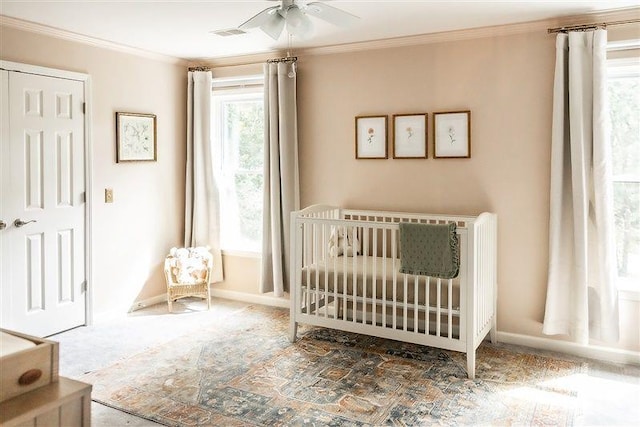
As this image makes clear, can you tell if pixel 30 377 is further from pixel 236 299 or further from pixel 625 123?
pixel 625 123

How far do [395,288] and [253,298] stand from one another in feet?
6.33

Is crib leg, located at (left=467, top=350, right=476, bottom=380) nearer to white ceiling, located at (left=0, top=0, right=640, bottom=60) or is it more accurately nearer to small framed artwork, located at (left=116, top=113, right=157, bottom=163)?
white ceiling, located at (left=0, top=0, right=640, bottom=60)

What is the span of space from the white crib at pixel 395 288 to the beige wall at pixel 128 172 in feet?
5.49

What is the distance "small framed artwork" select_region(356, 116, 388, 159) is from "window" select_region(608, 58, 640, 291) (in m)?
1.64

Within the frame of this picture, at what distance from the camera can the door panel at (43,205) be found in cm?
370

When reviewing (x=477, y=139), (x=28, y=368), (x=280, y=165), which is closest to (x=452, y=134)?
(x=477, y=139)

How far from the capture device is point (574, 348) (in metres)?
3.65

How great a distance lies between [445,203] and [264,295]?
196 centimetres

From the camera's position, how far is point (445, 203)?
405 cm

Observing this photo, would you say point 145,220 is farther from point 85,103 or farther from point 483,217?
point 483,217

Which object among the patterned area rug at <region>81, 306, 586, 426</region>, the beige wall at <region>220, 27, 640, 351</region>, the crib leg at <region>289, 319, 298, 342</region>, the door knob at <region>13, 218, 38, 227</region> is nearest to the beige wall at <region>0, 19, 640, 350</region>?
the beige wall at <region>220, 27, 640, 351</region>

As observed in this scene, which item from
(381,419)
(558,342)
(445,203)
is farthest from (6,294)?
(558,342)

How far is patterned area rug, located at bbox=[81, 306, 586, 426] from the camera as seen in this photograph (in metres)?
2.77

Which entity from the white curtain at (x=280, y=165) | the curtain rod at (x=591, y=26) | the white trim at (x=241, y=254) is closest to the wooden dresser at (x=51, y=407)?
the white curtain at (x=280, y=165)
